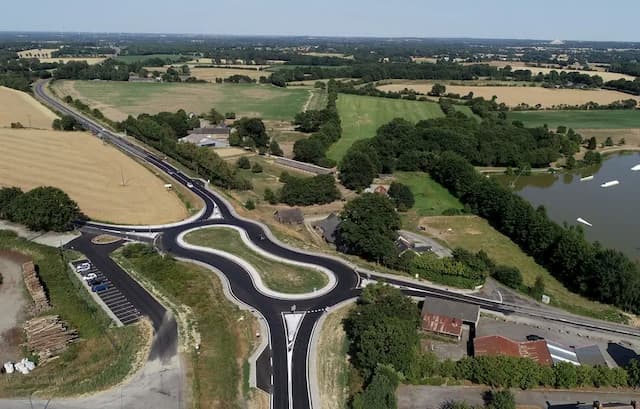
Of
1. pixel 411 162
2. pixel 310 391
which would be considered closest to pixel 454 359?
pixel 310 391

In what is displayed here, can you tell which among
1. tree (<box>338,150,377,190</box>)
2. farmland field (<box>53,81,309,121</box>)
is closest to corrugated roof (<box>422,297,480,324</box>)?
tree (<box>338,150,377,190</box>)

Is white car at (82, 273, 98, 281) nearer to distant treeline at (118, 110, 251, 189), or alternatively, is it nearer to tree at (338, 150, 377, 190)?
distant treeline at (118, 110, 251, 189)

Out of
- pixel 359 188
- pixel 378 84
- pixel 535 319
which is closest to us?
pixel 535 319

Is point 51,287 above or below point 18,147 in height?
below

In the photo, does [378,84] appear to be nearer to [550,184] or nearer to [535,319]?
[550,184]

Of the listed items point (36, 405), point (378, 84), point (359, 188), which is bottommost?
point (36, 405)

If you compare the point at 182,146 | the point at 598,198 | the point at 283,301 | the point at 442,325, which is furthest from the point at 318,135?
the point at 442,325

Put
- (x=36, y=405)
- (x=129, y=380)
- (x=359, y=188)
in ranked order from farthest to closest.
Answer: (x=359, y=188), (x=129, y=380), (x=36, y=405)

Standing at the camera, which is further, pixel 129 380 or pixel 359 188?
pixel 359 188
